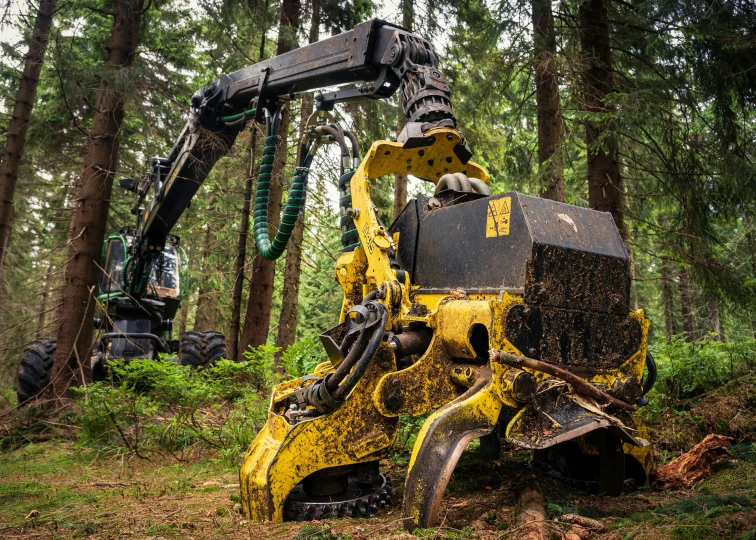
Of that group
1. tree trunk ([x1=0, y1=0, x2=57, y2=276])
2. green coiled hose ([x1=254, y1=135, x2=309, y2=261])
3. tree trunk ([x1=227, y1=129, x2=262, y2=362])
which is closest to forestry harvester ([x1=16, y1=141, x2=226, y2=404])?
tree trunk ([x1=227, y1=129, x2=262, y2=362])

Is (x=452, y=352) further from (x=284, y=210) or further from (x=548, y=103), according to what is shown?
(x=548, y=103)

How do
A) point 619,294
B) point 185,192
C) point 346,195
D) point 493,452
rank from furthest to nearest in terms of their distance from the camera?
1. point 185,192
2. point 346,195
3. point 493,452
4. point 619,294

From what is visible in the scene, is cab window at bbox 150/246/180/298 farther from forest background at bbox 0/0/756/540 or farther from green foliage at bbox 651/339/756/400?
green foliage at bbox 651/339/756/400

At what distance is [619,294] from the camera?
3.63m

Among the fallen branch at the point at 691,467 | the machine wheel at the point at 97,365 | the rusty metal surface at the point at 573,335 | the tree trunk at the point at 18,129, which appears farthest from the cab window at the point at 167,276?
the fallen branch at the point at 691,467

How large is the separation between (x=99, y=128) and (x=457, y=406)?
24.4ft

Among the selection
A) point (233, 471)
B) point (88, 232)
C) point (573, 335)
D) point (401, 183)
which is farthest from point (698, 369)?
point (88, 232)

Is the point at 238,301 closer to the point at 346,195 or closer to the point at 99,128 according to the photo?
the point at 99,128

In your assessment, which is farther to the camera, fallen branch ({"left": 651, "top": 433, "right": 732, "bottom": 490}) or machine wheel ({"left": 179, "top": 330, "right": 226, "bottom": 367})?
machine wheel ({"left": 179, "top": 330, "right": 226, "bottom": 367})

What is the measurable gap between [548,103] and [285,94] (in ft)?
13.4

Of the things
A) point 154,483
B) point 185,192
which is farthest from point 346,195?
point 185,192

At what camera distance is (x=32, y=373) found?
9.33 metres

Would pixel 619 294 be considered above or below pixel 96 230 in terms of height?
below

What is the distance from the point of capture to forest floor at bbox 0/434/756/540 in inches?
113
